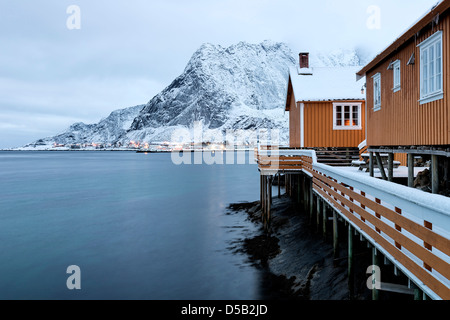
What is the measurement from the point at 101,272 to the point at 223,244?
5847 millimetres

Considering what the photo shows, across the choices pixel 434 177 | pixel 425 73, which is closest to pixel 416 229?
pixel 434 177

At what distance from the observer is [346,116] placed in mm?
22984

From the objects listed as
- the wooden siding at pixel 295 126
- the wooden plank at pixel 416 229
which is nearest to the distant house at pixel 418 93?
the wooden plank at pixel 416 229

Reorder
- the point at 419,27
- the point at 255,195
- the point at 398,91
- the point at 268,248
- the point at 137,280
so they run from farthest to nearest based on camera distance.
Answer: the point at 255,195 → the point at 268,248 → the point at 137,280 → the point at 398,91 → the point at 419,27

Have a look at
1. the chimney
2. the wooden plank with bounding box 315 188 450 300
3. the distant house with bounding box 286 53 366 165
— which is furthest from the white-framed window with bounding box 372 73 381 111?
the chimney

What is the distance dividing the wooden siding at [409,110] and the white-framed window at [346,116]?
8002mm

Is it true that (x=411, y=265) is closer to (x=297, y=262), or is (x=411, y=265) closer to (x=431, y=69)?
(x=431, y=69)

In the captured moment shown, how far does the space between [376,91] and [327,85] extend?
10.3m

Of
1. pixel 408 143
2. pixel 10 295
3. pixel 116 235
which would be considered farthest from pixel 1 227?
pixel 408 143

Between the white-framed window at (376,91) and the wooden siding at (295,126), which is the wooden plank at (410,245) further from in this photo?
the wooden siding at (295,126)

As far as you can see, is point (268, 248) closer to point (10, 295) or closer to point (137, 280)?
point (137, 280)
